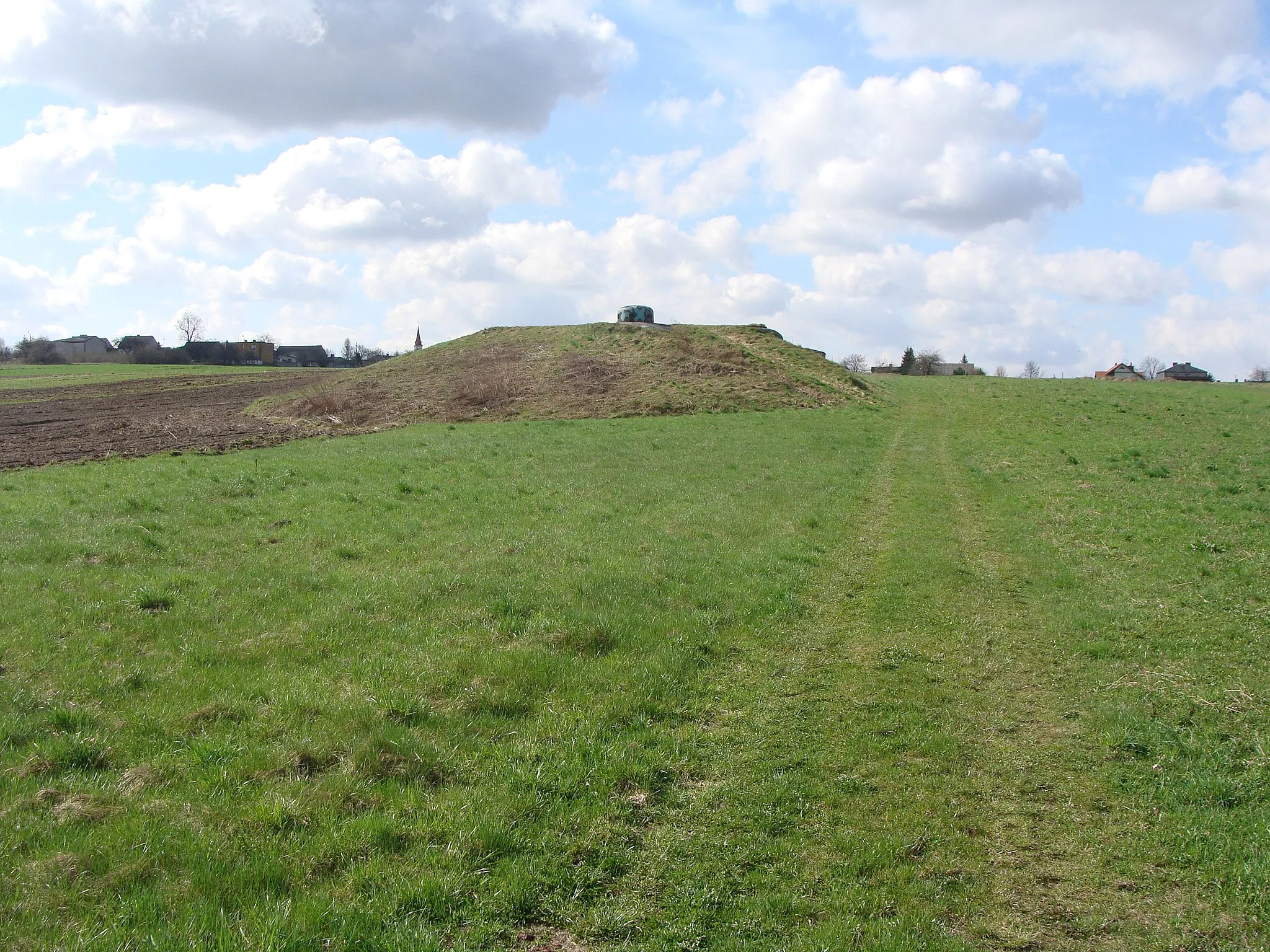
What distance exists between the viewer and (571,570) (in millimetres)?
11367

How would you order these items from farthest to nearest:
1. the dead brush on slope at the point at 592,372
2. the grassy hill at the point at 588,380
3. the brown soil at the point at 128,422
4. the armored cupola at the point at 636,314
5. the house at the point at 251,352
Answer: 1. the house at the point at 251,352
2. the armored cupola at the point at 636,314
3. the dead brush on slope at the point at 592,372
4. the grassy hill at the point at 588,380
5. the brown soil at the point at 128,422

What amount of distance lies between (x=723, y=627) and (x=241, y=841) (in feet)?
19.5

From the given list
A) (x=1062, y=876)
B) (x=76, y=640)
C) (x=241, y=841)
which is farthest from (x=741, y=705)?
(x=76, y=640)

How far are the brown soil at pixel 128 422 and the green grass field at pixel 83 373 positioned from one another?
697cm

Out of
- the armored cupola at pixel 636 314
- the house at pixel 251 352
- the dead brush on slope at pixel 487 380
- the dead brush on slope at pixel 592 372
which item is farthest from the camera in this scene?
the house at pixel 251 352

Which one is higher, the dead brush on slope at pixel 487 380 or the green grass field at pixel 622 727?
the dead brush on slope at pixel 487 380

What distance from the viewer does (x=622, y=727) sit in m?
7.13

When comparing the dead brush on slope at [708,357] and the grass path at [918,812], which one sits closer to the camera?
the grass path at [918,812]

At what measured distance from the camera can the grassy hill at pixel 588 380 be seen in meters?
38.8

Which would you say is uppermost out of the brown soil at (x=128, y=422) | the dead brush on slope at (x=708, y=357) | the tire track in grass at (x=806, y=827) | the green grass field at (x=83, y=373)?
the dead brush on slope at (x=708, y=357)

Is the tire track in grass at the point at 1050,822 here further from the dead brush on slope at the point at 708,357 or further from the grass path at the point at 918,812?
the dead brush on slope at the point at 708,357

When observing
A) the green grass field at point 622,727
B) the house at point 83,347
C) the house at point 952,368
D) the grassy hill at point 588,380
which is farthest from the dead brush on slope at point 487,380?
the house at point 83,347

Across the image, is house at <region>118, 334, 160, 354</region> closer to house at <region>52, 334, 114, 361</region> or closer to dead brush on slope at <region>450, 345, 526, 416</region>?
house at <region>52, 334, 114, 361</region>

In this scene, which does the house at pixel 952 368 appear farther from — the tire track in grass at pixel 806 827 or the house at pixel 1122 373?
the tire track in grass at pixel 806 827
